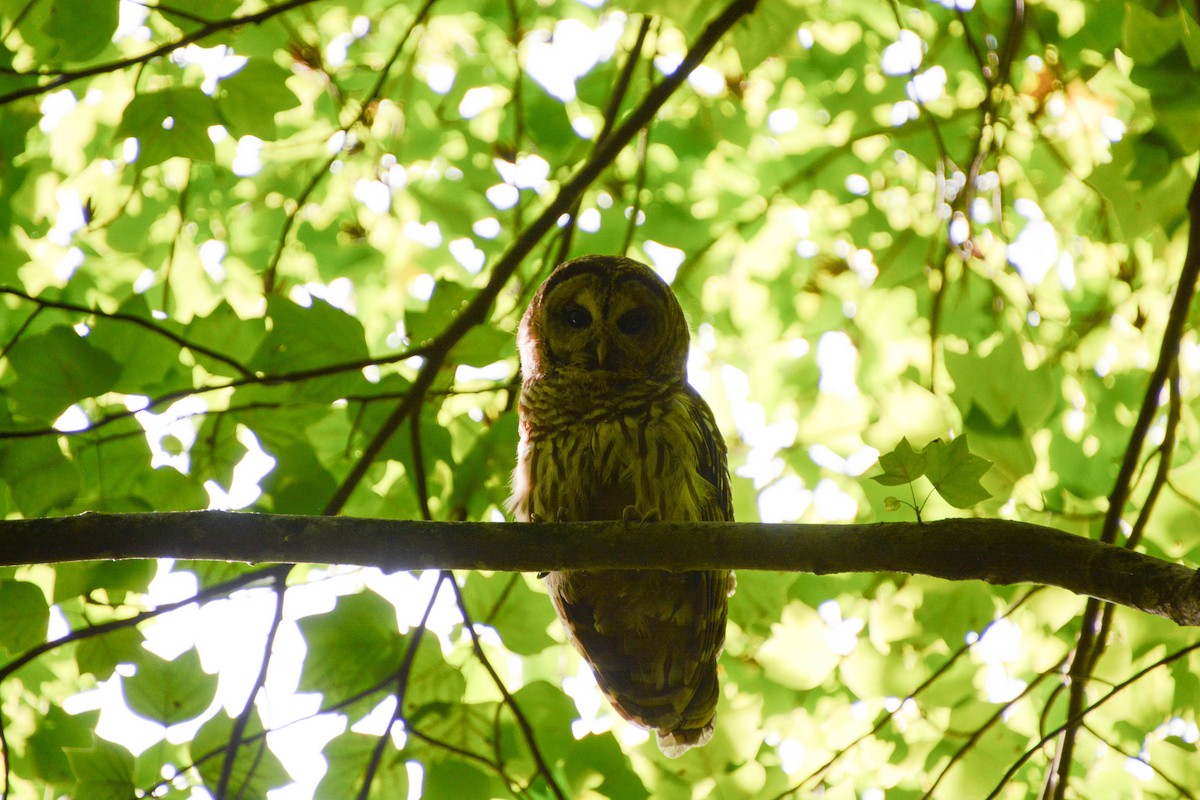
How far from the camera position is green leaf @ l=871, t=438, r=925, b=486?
1.97 meters

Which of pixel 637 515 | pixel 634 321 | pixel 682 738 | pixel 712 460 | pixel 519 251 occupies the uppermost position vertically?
pixel 634 321

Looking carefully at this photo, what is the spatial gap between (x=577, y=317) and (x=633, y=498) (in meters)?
0.89

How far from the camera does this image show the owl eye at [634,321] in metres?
3.72

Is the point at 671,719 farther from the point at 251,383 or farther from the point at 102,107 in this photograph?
the point at 102,107

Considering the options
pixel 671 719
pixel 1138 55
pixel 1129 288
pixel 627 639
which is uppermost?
pixel 1129 288

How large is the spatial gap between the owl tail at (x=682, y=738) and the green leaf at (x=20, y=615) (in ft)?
6.26

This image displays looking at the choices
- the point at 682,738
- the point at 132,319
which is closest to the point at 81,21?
the point at 132,319

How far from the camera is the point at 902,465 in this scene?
6.49ft

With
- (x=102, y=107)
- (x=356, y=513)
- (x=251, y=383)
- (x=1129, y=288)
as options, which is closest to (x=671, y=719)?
(x=356, y=513)

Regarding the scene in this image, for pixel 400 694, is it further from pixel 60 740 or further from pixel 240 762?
pixel 60 740

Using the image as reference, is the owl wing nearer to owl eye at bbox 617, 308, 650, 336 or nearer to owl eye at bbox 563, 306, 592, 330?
owl eye at bbox 617, 308, 650, 336

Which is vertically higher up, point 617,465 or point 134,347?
point 134,347

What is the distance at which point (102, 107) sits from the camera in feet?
14.1

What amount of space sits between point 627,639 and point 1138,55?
87.3 inches
